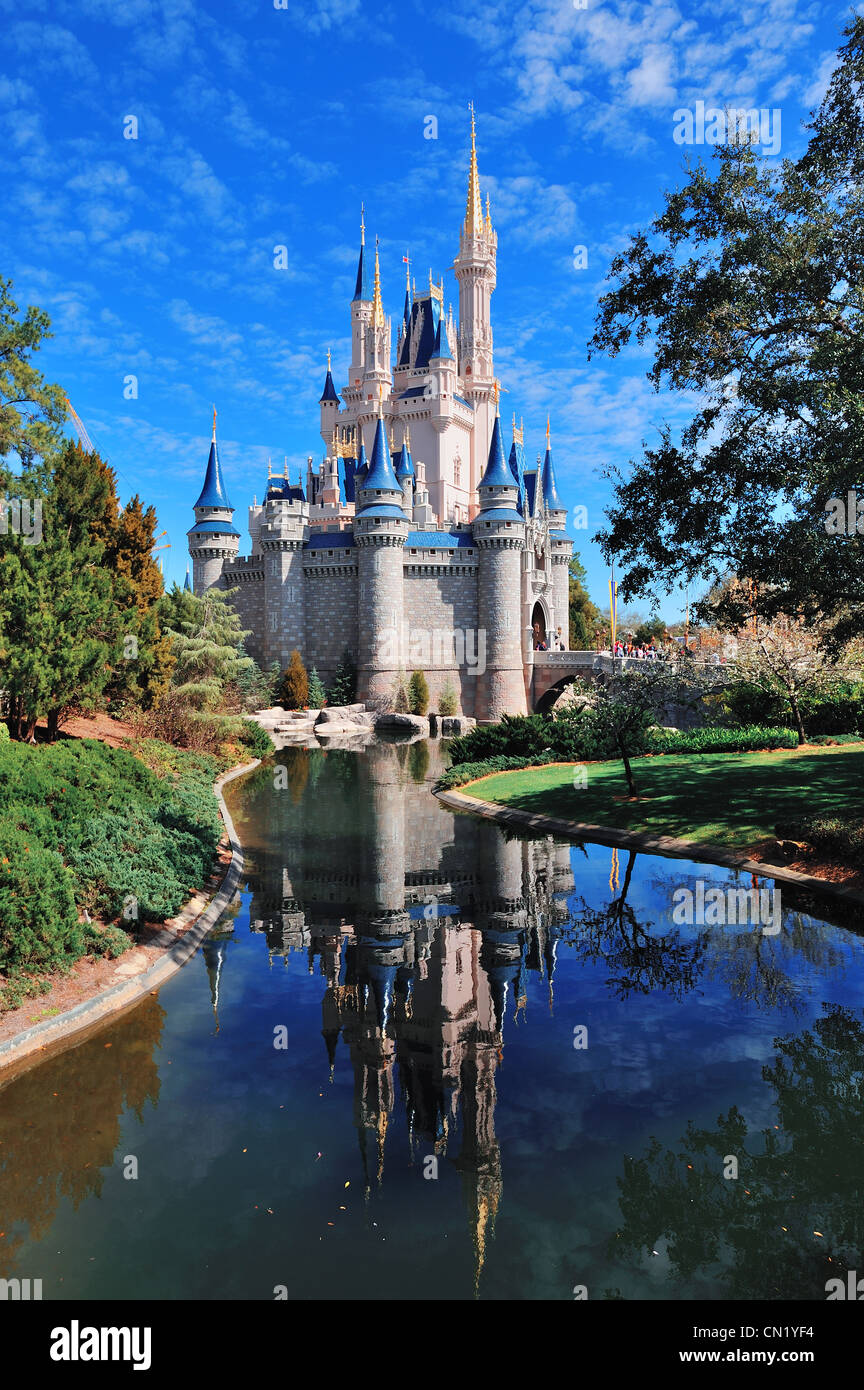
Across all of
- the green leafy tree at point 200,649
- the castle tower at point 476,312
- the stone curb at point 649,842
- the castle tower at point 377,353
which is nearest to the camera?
the stone curb at point 649,842

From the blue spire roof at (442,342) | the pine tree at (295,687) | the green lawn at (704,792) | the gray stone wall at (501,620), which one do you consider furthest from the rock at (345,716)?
the blue spire roof at (442,342)

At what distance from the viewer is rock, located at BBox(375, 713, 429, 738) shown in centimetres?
3919

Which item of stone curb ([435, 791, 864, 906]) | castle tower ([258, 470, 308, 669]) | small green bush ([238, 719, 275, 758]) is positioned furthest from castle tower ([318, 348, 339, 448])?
stone curb ([435, 791, 864, 906])

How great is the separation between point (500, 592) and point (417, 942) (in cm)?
3401

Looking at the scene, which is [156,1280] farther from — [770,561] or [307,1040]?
[770,561]

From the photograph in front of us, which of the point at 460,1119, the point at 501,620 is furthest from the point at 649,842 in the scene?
the point at 501,620

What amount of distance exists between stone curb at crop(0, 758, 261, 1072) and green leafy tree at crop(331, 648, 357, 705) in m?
30.9

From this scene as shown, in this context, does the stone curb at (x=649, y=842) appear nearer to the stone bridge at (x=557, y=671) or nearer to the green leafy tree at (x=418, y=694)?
the stone bridge at (x=557, y=671)

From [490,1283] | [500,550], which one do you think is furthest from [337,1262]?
[500,550]

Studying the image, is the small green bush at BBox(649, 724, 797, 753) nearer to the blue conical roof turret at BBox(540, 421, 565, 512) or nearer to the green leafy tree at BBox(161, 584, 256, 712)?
the green leafy tree at BBox(161, 584, 256, 712)

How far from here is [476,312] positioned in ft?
168

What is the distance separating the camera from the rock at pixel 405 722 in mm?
39188

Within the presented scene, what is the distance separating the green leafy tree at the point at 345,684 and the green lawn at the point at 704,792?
22.8 meters
